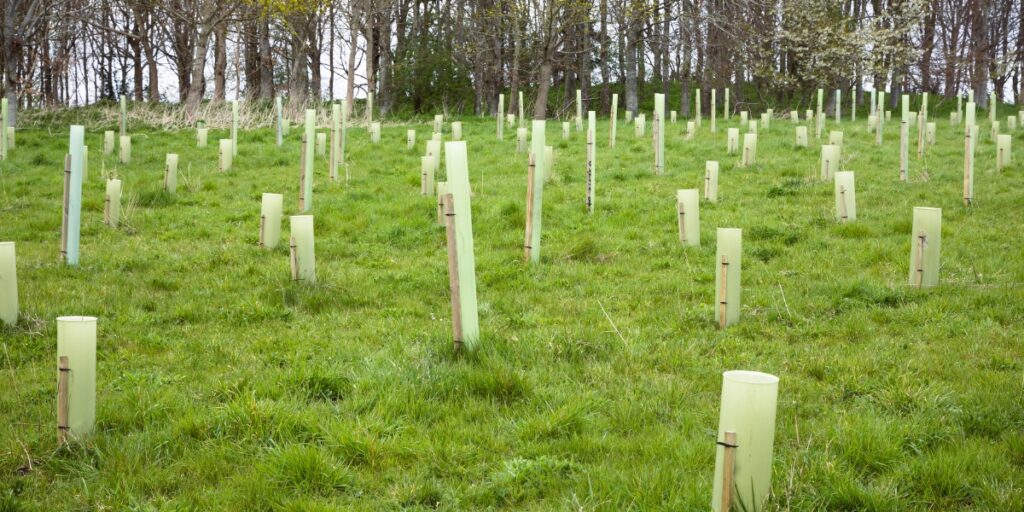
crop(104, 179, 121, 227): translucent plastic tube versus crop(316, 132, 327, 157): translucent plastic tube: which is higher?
crop(316, 132, 327, 157): translucent plastic tube

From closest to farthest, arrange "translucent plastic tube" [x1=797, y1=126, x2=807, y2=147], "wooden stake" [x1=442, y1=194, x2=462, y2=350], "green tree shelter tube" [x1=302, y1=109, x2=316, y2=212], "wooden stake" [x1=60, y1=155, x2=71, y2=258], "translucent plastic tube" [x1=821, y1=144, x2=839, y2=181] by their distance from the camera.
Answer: "wooden stake" [x1=442, y1=194, x2=462, y2=350]
"wooden stake" [x1=60, y1=155, x2=71, y2=258]
"green tree shelter tube" [x1=302, y1=109, x2=316, y2=212]
"translucent plastic tube" [x1=821, y1=144, x2=839, y2=181]
"translucent plastic tube" [x1=797, y1=126, x2=807, y2=147]

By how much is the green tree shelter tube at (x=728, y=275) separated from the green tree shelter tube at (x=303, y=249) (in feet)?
11.6

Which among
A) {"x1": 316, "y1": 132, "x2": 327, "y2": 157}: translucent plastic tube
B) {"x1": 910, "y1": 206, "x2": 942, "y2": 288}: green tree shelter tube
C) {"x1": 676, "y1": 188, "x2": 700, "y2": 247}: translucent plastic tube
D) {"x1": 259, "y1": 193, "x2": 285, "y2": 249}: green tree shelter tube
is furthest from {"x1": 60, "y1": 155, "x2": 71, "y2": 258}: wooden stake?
{"x1": 316, "y1": 132, "x2": 327, "y2": 157}: translucent plastic tube

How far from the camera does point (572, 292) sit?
7.63 metres

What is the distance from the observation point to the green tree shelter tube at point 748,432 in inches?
118

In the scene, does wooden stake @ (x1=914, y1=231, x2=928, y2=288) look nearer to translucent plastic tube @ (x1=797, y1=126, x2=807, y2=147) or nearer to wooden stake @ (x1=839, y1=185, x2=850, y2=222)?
wooden stake @ (x1=839, y1=185, x2=850, y2=222)

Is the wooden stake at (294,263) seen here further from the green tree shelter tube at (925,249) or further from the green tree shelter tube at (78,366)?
the green tree shelter tube at (925,249)

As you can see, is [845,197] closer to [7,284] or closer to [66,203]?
[66,203]

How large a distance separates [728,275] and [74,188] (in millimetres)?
5993

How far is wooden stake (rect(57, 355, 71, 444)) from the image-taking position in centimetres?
400

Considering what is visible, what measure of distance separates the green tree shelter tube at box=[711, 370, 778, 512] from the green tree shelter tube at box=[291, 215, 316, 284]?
16.9 feet

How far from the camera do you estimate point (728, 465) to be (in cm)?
302

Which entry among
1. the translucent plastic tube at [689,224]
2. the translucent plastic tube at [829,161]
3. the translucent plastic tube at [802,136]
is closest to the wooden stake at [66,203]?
the translucent plastic tube at [689,224]

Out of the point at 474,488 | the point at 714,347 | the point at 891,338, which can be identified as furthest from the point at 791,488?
the point at 891,338
